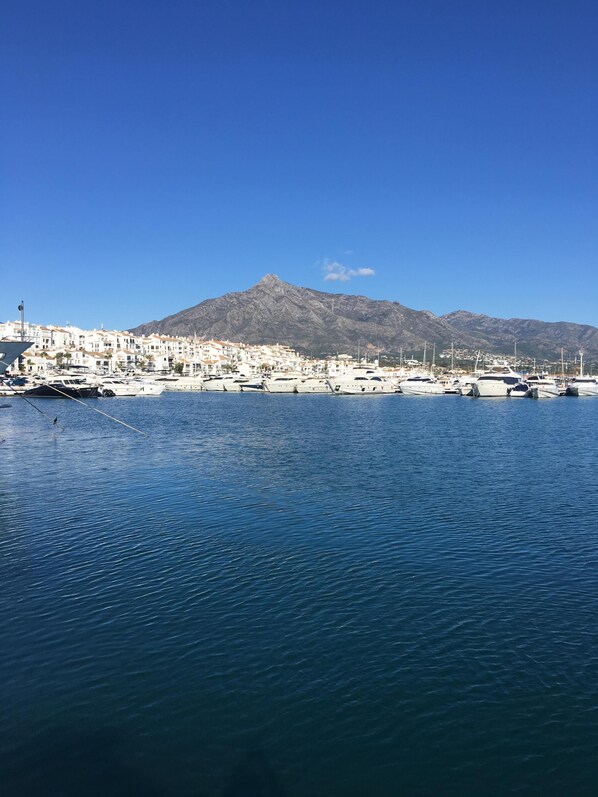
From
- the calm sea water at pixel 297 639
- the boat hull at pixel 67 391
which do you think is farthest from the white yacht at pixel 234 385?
the calm sea water at pixel 297 639

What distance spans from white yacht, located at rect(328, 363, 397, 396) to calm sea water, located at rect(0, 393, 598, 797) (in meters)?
98.5

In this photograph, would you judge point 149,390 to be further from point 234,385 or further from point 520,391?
point 520,391

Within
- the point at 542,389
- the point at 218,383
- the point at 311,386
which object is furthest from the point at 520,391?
the point at 218,383

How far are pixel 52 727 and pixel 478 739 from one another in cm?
647

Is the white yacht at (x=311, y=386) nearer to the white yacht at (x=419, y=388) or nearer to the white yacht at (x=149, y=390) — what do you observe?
the white yacht at (x=419, y=388)

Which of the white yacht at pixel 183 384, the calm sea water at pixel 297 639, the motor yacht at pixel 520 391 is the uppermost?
the white yacht at pixel 183 384

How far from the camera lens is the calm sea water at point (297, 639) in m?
8.11

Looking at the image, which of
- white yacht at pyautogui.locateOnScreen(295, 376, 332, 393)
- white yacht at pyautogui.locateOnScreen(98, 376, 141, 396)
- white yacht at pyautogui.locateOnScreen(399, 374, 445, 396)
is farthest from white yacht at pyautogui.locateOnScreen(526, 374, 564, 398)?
white yacht at pyautogui.locateOnScreen(98, 376, 141, 396)

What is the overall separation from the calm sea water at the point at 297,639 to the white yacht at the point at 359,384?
323 feet

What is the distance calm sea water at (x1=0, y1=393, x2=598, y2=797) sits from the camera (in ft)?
26.6

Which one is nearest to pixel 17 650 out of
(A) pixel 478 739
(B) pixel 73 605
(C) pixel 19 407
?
(B) pixel 73 605

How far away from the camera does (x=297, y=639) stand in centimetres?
1177

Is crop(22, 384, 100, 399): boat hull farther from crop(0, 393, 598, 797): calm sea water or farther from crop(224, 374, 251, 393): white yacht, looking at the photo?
crop(0, 393, 598, 797): calm sea water

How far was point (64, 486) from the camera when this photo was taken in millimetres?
26859
